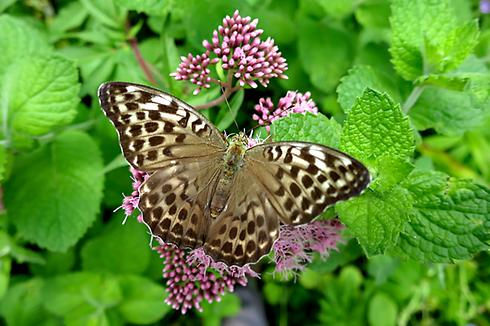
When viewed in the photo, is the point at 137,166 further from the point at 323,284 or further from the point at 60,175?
the point at 323,284

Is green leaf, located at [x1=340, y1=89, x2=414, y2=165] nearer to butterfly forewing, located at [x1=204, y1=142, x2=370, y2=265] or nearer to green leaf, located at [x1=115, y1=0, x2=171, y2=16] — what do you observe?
butterfly forewing, located at [x1=204, y1=142, x2=370, y2=265]

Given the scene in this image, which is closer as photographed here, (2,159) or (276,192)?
(276,192)

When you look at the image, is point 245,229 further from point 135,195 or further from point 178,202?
point 135,195

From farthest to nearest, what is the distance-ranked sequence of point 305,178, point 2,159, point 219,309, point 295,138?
point 219,309, point 2,159, point 295,138, point 305,178

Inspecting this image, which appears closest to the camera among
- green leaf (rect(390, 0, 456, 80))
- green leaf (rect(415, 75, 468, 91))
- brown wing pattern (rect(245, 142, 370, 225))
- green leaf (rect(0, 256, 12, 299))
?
brown wing pattern (rect(245, 142, 370, 225))

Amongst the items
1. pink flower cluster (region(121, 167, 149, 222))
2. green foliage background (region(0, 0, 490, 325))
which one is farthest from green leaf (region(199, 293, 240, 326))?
pink flower cluster (region(121, 167, 149, 222))

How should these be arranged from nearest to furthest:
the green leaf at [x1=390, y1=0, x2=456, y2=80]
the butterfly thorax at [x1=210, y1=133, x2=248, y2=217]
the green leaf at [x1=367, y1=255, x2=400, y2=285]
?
the butterfly thorax at [x1=210, y1=133, x2=248, y2=217]
the green leaf at [x1=390, y1=0, x2=456, y2=80]
the green leaf at [x1=367, y1=255, x2=400, y2=285]

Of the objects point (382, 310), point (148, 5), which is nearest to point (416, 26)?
point (148, 5)

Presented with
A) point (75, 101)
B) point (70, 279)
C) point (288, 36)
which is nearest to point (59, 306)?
point (70, 279)
